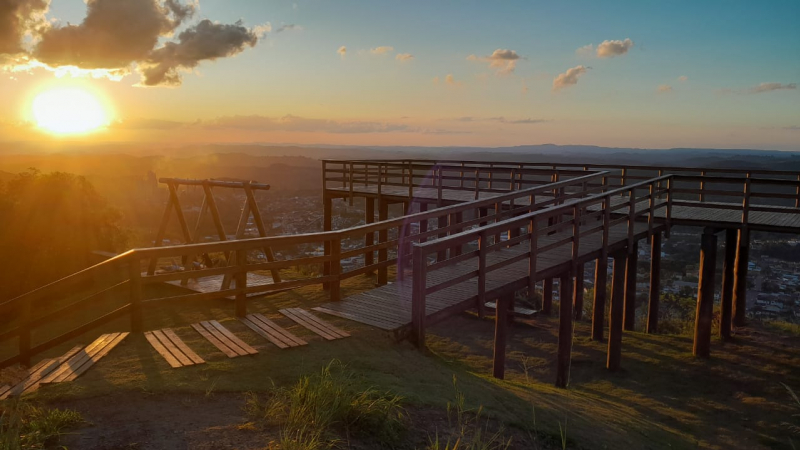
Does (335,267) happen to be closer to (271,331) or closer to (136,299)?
(271,331)

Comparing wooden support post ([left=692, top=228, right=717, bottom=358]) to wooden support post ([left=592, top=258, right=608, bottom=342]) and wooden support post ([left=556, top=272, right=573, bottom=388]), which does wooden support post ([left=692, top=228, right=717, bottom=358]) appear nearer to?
wooden support post ([left=592, top=258, right=608, bottom=342])

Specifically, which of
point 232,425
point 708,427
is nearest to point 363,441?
point 232,425

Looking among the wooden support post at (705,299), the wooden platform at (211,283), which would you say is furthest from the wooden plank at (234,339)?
the wooden support post at (705,299)

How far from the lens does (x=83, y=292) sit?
1639 centimetres

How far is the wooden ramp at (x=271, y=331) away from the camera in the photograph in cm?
735

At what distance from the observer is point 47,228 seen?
18.4 m

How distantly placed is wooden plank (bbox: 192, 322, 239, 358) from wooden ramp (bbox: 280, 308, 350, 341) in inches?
49.9

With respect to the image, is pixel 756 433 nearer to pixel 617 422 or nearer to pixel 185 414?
pixel 617 422

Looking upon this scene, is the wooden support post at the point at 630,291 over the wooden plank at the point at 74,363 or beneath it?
beneath

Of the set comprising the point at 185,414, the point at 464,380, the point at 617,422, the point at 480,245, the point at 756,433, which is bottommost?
the point at 756,433

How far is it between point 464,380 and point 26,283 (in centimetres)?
1599

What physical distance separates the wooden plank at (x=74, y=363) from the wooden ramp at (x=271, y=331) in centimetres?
188

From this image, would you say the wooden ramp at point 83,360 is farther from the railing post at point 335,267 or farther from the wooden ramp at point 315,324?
the railing post at point 335,267

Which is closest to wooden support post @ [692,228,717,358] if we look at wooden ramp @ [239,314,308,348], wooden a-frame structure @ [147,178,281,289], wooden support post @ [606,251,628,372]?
wooden support post @ [606,251,628,372]
